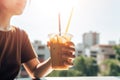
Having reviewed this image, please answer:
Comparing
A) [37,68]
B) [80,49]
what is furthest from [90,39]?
[37,68]

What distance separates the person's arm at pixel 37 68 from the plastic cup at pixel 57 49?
0.09 m

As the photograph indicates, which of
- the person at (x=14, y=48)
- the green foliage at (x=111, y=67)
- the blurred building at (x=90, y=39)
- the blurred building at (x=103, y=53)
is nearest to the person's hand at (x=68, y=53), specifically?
the person at (x=14, y=48)

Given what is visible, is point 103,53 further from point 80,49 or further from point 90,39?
point 90,39

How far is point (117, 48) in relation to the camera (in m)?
19.5

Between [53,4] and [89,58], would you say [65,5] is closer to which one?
[53,4]

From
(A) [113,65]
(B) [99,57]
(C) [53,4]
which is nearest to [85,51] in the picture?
(B) [99,57]

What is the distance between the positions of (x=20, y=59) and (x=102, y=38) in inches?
905

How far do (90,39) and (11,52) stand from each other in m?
25.1

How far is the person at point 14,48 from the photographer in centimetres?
106

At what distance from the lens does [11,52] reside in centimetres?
108

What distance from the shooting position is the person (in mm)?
1059

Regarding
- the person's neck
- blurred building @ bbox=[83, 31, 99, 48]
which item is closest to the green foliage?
blurred building @ bbox=[83, 31, 99, 48]

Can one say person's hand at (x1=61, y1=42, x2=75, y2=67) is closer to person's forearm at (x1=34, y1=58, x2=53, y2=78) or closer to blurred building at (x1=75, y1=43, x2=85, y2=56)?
person's forearm at (x1=34, y1=58, x2=53, y2=78)

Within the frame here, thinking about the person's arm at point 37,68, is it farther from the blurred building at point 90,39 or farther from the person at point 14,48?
the blurred building at point 90,39
